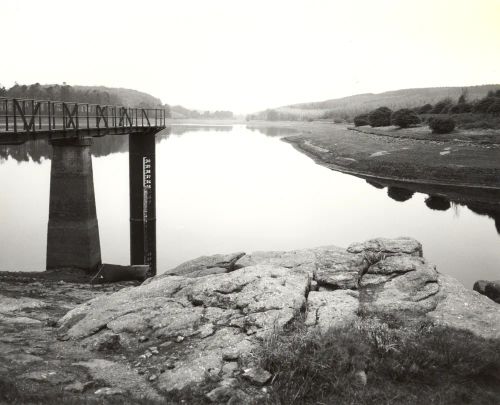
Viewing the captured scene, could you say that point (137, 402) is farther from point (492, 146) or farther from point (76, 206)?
point (492, 146)

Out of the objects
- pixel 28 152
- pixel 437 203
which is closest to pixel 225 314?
pixel 437 203

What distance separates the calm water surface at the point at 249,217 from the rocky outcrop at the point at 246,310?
9926 millimetres

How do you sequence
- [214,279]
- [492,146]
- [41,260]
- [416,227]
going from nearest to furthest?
[214,279] → [41,260] → [416,227] → [492,146]

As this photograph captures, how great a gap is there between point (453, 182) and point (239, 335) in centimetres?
4391

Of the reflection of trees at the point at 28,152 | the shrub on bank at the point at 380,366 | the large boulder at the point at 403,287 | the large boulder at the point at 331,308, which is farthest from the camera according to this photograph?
the reflection of trees at the point at 28,152

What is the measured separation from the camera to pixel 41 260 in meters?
24.0

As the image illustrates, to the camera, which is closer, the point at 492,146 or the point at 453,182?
the point at 453,182

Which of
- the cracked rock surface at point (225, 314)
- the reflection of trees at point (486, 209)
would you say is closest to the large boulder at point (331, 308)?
the cracked rock surface at point (225, 314)

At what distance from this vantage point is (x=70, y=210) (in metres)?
21.9

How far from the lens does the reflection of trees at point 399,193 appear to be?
145 feet

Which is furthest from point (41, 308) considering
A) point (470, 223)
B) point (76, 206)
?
point (470, 223)

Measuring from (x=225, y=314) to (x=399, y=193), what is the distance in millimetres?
38706

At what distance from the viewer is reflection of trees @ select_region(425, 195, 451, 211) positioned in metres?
39.7

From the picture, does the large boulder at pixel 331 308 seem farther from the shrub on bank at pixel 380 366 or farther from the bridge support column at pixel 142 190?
the bridge support column at pixel 142 190
